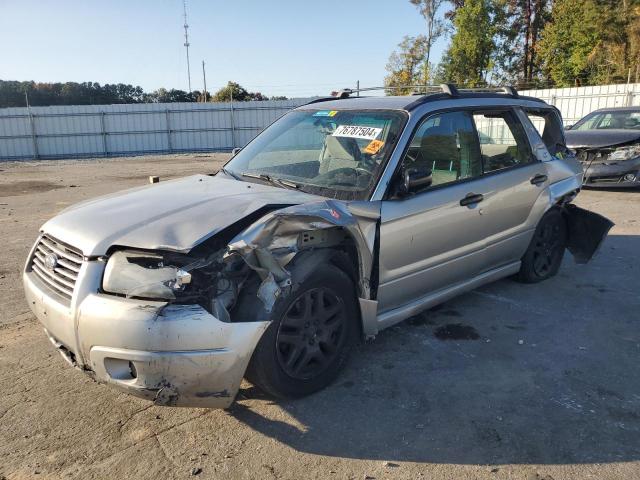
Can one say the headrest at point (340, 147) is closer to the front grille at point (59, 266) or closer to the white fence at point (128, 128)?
the front grille at point (59, 266)

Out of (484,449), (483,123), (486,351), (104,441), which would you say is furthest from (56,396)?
(483,123)

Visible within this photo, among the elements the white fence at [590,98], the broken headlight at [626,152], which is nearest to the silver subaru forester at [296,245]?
the broken headlight at [626,152]

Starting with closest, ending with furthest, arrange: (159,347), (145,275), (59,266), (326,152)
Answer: (159,347) → (145,275) → (59,266) → (326,152)

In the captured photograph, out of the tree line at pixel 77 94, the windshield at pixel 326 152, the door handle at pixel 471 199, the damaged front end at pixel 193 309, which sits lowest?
the damaged front end at pixel 193 309

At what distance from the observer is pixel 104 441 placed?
9.47 ft

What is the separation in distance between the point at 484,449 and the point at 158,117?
27.7 m

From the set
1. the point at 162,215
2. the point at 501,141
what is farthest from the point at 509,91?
the point at 162,215

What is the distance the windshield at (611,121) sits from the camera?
11453mm

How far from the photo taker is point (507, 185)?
14.9 ft

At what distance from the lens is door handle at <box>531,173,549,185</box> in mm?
4852

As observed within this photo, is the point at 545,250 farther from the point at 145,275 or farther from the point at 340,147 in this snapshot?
the point at 145,275

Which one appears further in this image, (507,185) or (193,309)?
(507,185)

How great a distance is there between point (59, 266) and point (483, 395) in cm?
267

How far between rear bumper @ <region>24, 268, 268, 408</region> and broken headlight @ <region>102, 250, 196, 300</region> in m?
0.05
